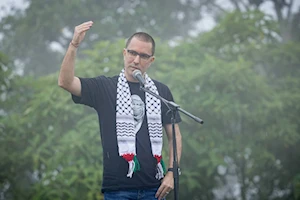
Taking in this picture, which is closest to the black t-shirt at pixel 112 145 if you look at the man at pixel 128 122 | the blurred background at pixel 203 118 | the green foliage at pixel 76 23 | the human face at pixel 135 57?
the man at pixel 128 122

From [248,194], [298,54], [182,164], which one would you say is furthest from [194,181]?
[298,54]

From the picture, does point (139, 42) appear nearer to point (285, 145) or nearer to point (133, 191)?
point (133, 191)

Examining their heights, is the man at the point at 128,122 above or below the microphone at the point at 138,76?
below

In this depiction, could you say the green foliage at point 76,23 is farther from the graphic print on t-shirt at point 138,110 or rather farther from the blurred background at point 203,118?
the graphic print on t-shirt at point 138,110

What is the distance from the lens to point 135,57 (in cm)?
247

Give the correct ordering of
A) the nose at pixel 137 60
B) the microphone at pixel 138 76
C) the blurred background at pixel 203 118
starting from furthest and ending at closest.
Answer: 1. the blurred background at pixel 203 118
2. the nose at pixel 137 60
3. the microphone at pixel 138 76

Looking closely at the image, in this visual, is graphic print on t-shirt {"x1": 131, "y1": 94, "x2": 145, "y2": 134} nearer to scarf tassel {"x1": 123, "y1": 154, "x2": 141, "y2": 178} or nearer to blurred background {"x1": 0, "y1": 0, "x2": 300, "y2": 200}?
scarf tassel {"x1": 123, "y1": 154, "x2": 141, "y2": 178}

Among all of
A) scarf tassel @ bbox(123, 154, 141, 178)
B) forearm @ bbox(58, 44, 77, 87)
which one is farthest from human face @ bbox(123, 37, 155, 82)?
scarf tassel @ bbox(123, 154, 141, 178)

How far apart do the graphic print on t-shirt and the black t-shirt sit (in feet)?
0.10

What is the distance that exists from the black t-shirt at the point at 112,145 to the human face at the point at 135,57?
0.41 feet

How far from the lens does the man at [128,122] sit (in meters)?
2.30

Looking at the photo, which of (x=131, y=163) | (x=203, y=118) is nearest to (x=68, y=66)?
(x=131, y=163)

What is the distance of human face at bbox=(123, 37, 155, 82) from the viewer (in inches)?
97.6

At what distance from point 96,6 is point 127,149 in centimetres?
733
